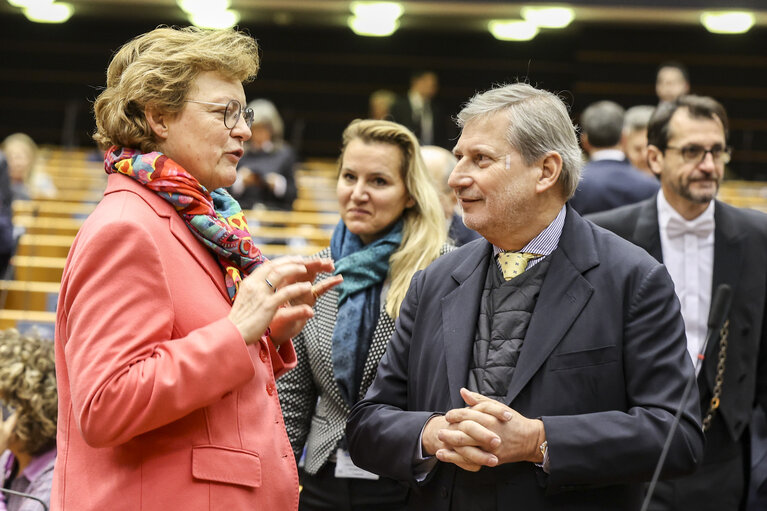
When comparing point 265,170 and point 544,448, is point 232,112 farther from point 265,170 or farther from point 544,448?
point 265,170

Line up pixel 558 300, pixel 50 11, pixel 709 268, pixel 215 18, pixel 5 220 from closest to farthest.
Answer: pixel 558 300, pixel 709 268, pixel 5 220, pixel 215 18, pixel 50 11

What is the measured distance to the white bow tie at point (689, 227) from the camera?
8.90 feet

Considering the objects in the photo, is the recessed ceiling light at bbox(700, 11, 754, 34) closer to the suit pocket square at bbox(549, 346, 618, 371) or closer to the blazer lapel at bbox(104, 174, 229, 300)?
the suit pocket square at bbox(549, 346, 618, 371)

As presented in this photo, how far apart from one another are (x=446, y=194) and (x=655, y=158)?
76 cm

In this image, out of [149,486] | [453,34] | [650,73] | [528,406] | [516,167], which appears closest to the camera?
[149,486]

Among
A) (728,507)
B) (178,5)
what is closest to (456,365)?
(728,507)

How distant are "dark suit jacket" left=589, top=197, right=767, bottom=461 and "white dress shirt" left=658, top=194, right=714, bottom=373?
0.04 m

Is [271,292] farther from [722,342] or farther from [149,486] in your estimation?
[722,342]

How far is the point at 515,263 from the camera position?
1885 millimetres

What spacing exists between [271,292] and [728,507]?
1658 millimetres

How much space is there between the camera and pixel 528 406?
67.2 inches

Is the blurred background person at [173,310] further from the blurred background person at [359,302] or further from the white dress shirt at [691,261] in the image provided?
the white dress shirt at [691,261]

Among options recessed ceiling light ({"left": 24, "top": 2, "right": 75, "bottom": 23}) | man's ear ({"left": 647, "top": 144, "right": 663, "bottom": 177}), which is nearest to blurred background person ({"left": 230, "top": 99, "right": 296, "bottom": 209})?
man's ear ({"left": 647, "top": 144, "right": 663, "bottom": 177})

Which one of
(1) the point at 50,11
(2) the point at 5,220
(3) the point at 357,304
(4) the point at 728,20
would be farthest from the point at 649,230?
(1) the point at 50,11
